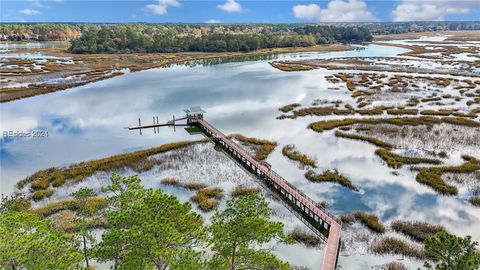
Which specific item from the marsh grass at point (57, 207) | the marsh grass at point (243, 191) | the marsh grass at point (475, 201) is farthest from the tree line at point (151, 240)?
the marsh grass at point (475, 201)

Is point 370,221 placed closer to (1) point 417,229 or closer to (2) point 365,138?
(1) point 417,229

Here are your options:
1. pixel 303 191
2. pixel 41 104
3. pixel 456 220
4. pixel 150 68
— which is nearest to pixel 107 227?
pixel 303 191

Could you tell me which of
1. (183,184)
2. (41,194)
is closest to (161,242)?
(183,184)

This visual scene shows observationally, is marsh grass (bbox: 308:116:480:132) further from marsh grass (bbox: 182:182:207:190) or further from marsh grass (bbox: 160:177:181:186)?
marsh grass (bbox: 160:177:181:186)

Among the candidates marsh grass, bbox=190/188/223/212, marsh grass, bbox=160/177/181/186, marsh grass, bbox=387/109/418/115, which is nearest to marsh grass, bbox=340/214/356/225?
marsh grass, bbox=190/188/223/212

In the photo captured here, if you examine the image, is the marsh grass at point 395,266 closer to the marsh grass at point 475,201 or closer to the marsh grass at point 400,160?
the marsh grass at point 475,201
